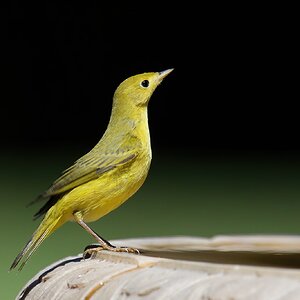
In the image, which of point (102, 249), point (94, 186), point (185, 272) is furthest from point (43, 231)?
point (185, 272)

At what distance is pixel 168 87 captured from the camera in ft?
40.2

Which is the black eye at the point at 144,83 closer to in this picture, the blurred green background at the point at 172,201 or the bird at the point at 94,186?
the bird at the point at 94,186

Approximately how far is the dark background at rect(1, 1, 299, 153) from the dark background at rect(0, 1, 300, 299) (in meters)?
0.01

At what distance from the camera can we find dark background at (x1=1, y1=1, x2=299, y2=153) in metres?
11.6

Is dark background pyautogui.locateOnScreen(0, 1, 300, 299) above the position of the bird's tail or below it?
below

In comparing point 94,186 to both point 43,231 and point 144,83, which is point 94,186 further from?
point 144,83

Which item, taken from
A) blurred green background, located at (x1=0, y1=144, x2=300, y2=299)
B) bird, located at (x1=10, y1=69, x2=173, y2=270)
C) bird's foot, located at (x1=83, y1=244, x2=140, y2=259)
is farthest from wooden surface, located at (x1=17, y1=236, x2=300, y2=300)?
blurred green background, located at (x1=0, y1=144, x2=300, y2=299)

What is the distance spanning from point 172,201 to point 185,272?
6.90 meters

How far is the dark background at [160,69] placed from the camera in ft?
37.9

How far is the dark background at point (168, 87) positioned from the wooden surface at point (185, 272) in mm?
6583

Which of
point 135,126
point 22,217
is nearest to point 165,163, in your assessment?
point 22,217

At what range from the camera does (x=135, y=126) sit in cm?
389

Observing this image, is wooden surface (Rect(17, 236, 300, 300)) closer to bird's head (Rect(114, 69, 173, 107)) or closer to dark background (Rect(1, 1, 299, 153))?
bird's head (Rect(114, 69, 173, 107))

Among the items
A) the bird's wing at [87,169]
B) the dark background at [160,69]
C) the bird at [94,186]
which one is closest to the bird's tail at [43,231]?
the bird at [94,186]
